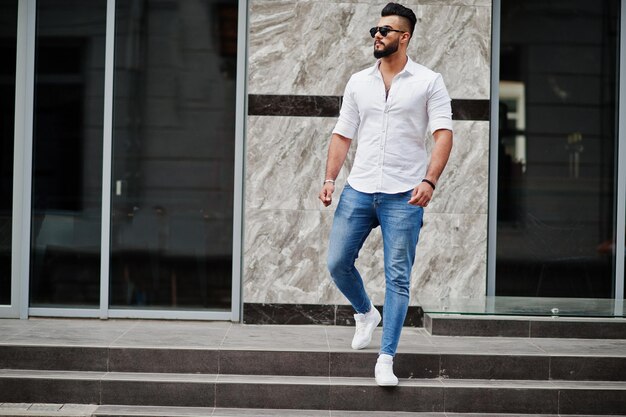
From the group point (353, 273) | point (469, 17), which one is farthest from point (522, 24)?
point (353, 273)

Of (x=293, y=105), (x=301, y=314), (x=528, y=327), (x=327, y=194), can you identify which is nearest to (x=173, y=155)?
(x=293, y=105)

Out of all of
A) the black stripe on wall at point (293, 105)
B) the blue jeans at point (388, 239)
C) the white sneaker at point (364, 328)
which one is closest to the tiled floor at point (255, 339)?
the white sneaker at point (364, 328)

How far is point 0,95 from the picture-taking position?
23.1 feet

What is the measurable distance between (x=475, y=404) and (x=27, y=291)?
3.82m

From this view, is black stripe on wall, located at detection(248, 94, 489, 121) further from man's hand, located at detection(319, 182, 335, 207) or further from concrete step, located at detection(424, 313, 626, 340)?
concrete step, located at detection(424, 313, 626, 340)

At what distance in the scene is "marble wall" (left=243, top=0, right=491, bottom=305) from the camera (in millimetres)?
6719

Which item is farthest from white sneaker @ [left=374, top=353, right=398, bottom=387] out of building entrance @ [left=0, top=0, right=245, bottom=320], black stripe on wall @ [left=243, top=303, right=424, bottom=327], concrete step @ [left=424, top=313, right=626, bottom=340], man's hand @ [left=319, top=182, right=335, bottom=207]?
building entrance @ [left=0, top=0, right=245, bottom=320]

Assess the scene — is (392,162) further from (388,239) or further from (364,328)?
(364,328)

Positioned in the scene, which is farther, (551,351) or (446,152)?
(551,351)

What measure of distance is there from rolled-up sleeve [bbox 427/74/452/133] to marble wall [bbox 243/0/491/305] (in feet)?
6.06

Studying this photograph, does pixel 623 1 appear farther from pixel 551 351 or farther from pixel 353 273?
pixel 353 273

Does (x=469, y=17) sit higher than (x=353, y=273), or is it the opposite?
(x=469, y=17)

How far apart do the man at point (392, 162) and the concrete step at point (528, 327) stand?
3.92ft

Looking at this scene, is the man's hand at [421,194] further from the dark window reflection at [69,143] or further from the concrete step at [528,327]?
the dark window reflection at [69,143]
